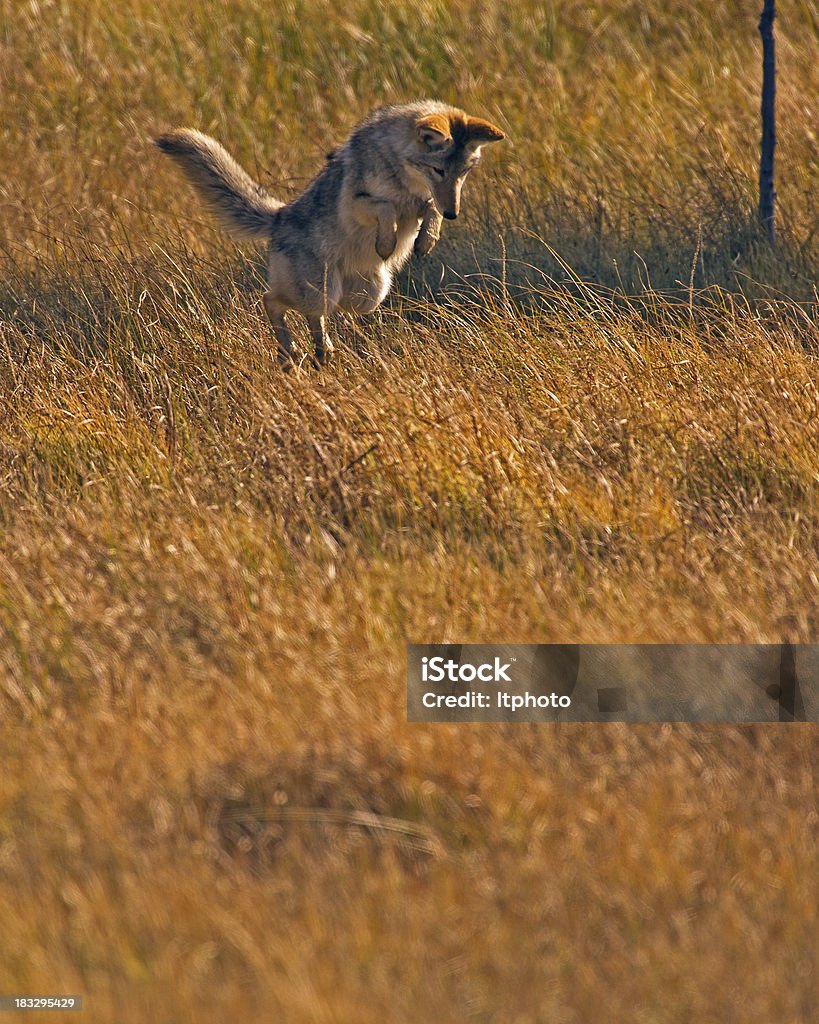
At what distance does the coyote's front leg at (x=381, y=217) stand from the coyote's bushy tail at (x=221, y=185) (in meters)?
0.52

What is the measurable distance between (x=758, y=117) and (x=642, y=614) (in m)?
6.35

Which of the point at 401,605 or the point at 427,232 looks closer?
the point at 401,605

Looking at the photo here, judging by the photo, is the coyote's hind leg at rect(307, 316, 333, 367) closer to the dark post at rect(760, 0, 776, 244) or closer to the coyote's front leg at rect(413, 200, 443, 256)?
the coyote's front leg at rect(413, 200, 443, 256)

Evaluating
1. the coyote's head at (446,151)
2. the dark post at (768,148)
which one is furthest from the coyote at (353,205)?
the dark post at (768,148)

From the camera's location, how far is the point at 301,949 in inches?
101

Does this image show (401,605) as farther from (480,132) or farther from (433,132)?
(480,132)

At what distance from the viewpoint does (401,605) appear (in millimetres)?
3844

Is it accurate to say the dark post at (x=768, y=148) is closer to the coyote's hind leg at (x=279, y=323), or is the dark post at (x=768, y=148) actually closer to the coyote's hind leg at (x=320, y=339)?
the coyote's hind leg at (x=320, y=339)

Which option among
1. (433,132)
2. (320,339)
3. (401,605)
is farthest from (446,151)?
(401,605)

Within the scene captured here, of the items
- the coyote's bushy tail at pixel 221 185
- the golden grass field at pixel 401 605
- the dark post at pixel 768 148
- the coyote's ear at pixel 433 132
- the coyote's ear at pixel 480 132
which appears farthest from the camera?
the dark post at pixel 768 148

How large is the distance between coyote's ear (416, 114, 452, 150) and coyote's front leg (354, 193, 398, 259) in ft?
1.09

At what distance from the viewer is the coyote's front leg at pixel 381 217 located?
6.26 meters

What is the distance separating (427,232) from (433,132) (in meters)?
0.52

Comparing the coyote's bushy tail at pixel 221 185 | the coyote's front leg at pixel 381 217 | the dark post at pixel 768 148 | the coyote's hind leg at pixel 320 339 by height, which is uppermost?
the dark post at pixel 768 148
